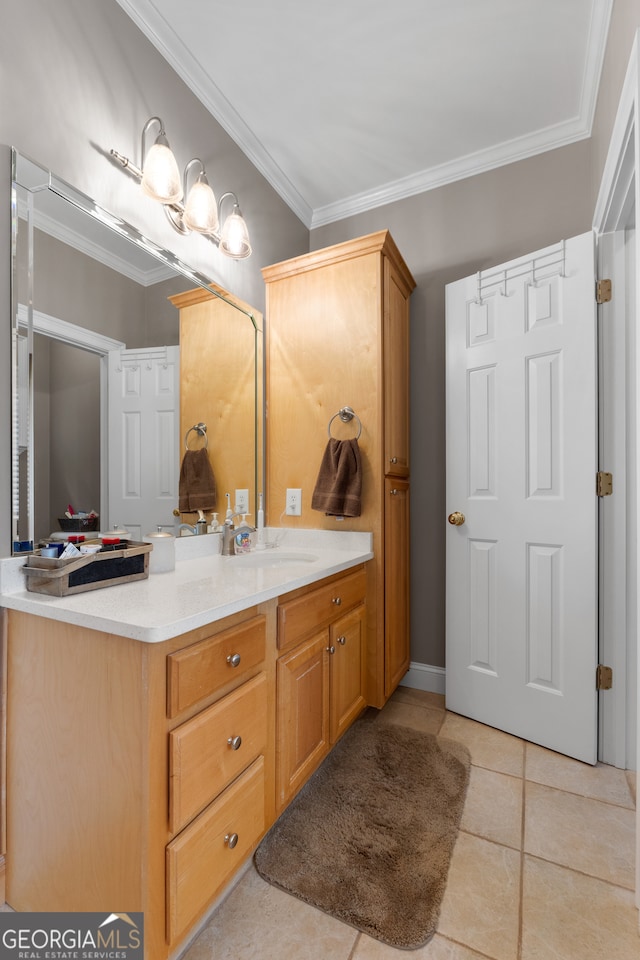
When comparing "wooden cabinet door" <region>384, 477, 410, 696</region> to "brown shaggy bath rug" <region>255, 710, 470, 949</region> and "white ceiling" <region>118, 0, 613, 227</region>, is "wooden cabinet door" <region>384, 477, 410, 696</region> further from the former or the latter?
"white ceiling" <region>118, 0, 613, 227</region>

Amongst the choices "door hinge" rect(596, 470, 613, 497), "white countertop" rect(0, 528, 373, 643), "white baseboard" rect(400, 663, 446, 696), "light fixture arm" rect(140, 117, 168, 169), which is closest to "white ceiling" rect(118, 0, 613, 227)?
"light fixture arm" rect(140, 117, 168, 169)

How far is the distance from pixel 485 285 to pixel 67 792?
7.56 ft

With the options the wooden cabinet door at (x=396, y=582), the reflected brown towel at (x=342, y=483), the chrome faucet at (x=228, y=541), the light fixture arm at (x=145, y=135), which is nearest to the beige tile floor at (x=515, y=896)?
the wooden cabinet door at (x=396, y=582)

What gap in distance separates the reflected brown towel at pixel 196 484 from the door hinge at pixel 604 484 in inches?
60.0

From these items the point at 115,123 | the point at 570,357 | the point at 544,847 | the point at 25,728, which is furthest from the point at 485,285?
the point at 25,728

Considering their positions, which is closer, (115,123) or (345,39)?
(115,123)

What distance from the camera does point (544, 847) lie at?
1328 millimetres

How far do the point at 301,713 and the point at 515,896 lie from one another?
71 centimetres

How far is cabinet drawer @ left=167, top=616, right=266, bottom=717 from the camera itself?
0.91 metres

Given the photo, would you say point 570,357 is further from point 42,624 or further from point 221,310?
point 42,624

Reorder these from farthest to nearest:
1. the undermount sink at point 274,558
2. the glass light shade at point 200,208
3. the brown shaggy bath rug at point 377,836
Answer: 1. the undermount sink at point 274,558
2. the glass light shade at point 200,208
3. the brown shaggy bath rug at point 377,836

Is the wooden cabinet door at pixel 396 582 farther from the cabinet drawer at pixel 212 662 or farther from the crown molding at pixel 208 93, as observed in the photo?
the crown molding at pixel 208 93

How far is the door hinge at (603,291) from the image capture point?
1.74 meters

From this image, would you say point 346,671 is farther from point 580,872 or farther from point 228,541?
point 580,872
